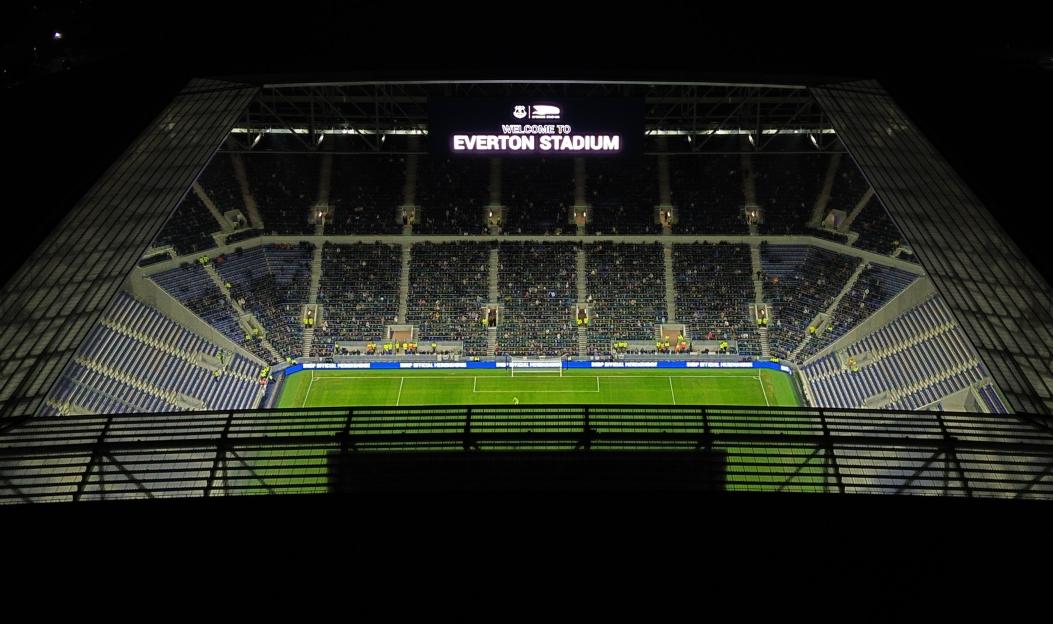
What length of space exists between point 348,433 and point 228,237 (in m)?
30.9

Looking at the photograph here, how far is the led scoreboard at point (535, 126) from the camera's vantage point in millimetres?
36469

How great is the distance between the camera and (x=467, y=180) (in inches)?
1966

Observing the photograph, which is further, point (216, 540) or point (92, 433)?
point (92, 433)

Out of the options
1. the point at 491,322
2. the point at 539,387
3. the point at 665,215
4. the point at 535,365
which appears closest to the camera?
the point at 539,387

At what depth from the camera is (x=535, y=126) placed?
36.7 metres

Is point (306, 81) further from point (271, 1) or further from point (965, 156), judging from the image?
point (965, 156)

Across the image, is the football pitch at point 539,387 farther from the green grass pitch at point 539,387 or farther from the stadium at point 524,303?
the stadium at point 524,303

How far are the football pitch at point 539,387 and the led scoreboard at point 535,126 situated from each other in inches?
486

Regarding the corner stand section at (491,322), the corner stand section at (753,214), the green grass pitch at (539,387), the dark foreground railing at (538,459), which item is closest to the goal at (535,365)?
the green grass pitch at (539,387)

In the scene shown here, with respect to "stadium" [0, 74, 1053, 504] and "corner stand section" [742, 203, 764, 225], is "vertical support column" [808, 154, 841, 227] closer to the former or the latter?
"stadium" [0, 74, 1053, 504]

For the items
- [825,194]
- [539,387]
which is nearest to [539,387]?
[539,387]

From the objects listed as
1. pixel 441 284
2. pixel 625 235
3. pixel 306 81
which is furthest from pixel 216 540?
pixel 625 235

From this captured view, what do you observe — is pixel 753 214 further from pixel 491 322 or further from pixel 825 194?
pixel 491 322

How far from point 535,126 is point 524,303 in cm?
1240
